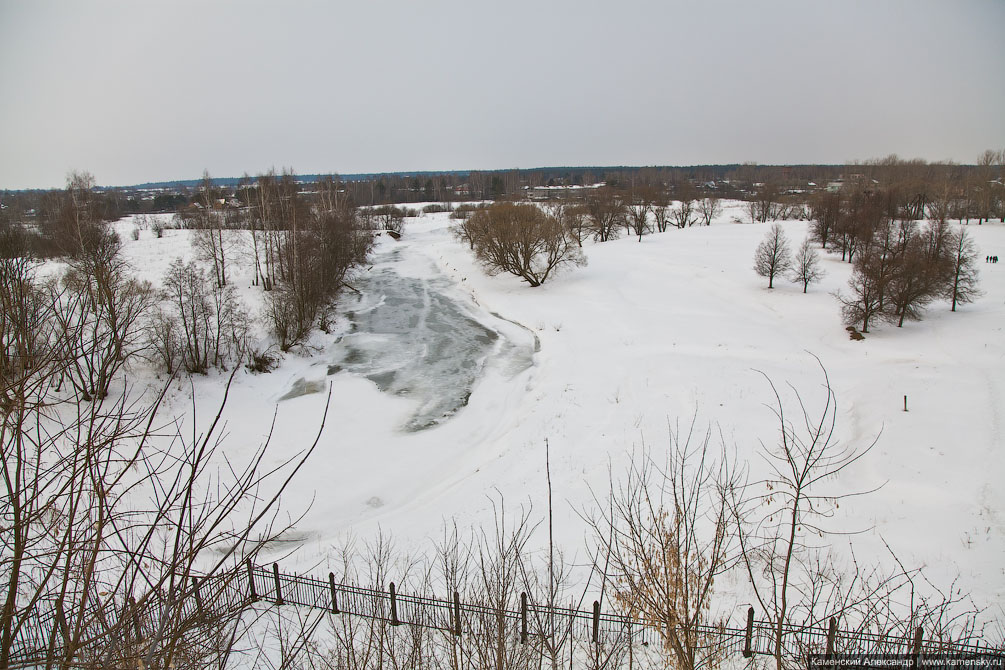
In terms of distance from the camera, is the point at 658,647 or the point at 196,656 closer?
the point at 196,656

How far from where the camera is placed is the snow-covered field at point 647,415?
526 inches

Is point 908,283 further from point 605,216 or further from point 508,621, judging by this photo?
point 605,216

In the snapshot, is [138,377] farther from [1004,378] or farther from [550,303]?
[1004,378]

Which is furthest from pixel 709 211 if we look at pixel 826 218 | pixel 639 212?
pixel 826 218

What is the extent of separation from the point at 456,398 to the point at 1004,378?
21231mm

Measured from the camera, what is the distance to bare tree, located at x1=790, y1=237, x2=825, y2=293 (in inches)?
1468

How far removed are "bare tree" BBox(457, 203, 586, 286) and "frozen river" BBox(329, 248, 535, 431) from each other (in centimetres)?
490

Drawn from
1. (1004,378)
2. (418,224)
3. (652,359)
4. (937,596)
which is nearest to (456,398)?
(652,359)

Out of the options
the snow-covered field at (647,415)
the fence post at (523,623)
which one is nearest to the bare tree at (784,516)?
the snow-covered field at (647,415)

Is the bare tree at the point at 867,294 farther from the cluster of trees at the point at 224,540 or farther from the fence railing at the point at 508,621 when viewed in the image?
the fence railing at the point at 508,621

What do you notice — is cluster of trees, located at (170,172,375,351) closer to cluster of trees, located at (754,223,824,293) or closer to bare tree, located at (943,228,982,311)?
cluster of trees, located at (754,223,824,293)

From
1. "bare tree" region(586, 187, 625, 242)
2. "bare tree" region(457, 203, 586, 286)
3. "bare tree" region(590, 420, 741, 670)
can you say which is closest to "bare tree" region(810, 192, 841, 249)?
"bare tree" region(586, 187, 625, 242)

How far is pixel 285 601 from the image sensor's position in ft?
35.4

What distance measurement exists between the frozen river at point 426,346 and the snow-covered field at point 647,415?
0.42m
